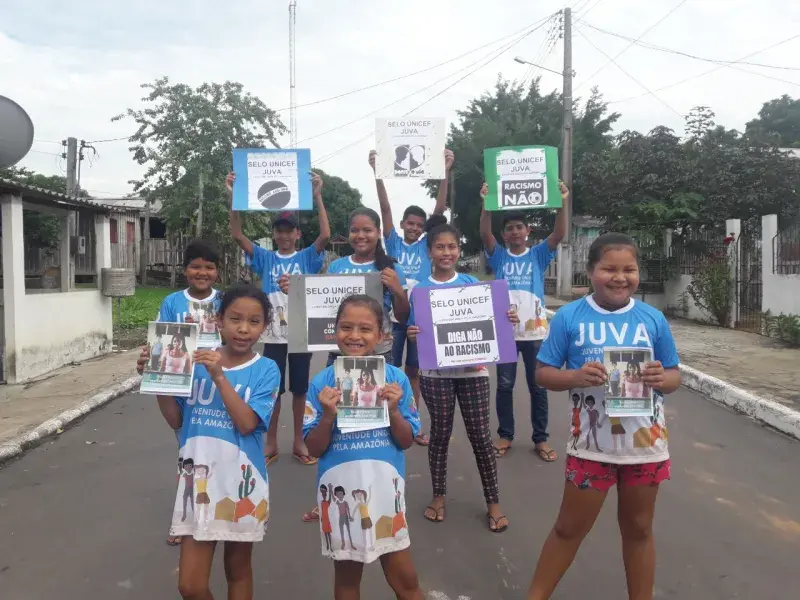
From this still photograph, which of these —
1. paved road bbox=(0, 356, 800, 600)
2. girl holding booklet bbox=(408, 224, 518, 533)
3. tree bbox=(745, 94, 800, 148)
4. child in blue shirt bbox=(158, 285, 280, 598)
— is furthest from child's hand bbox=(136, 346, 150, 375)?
tree bbox=(745, 94, 800, 148)

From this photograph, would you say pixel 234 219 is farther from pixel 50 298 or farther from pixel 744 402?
→ pixel 50 298

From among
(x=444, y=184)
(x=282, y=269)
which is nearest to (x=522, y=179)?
(x=444, y=184)

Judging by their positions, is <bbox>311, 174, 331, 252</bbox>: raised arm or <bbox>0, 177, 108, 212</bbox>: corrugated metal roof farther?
<bbox>0, 177, 108, 212</bbox>: corrugated metal roof

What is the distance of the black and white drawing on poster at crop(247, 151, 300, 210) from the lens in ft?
13.5

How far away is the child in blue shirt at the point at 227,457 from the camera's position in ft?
7.54

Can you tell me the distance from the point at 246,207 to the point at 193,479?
220 cm

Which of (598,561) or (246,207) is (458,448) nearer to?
(598,561)

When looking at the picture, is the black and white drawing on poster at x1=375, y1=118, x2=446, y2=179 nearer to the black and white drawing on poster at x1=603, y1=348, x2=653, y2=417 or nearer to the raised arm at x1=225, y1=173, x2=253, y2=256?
the raised arm at x1=225, y1=173, x2=253, y2=256

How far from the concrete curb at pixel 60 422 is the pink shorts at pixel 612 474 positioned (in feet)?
15.0

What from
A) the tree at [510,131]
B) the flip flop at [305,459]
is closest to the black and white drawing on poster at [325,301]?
the flip flop at [305,459]

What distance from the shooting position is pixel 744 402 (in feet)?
20.0

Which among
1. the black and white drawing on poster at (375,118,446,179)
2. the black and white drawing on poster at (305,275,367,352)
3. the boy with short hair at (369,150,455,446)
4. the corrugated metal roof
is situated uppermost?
the corrugated metal roof

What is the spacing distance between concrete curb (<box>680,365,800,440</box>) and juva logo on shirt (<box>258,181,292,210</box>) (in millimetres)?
4543

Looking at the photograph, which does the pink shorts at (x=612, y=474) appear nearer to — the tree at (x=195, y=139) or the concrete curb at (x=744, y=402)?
the concrete curb at (x=744, y=402)
